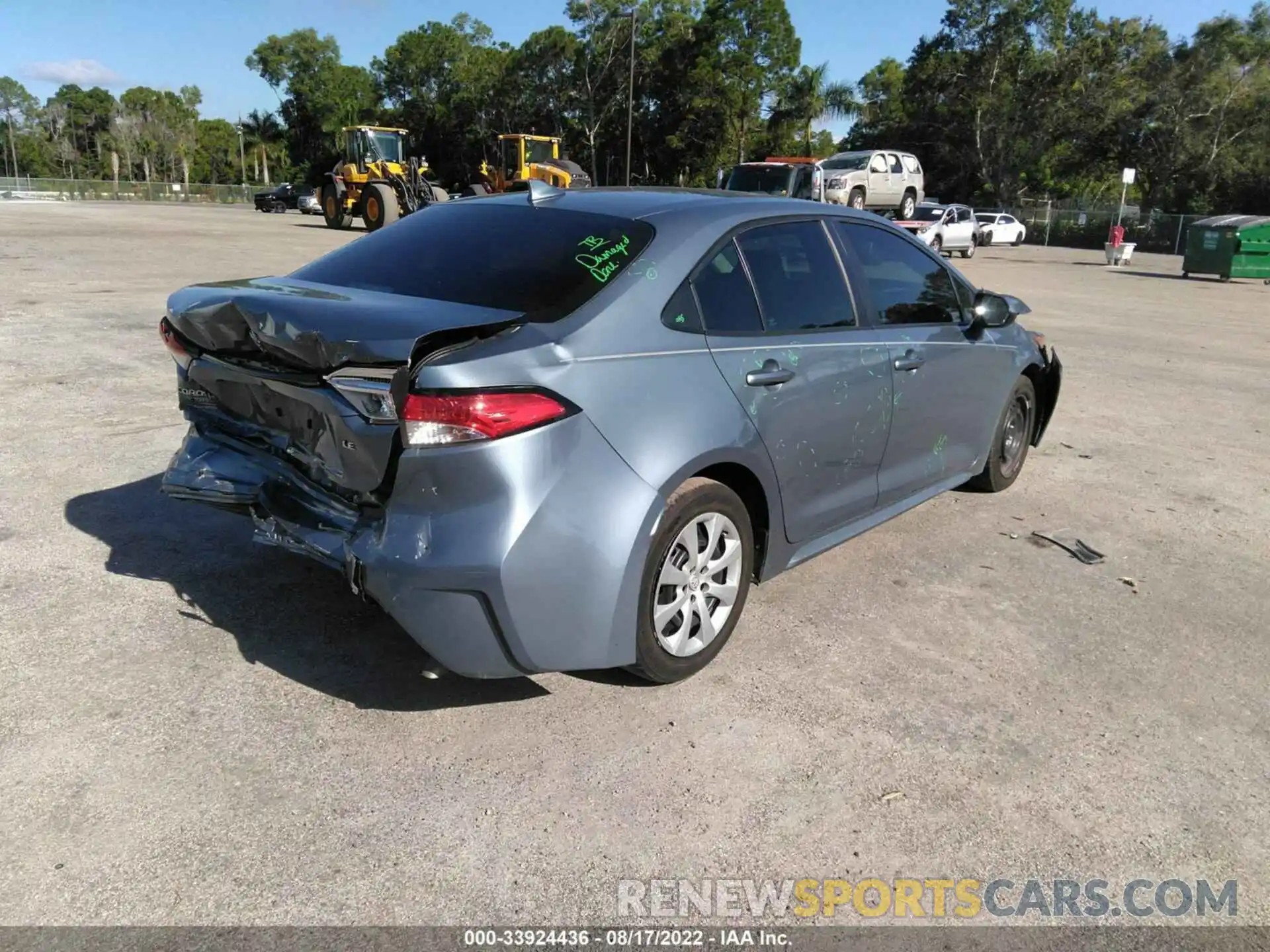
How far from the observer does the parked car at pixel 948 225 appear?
2890 centimetres

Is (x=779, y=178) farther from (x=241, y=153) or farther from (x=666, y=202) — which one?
(x=241, y=153)

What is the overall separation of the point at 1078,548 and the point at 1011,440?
998 millimetres

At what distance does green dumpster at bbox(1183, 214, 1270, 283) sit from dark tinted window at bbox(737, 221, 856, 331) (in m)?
25.9

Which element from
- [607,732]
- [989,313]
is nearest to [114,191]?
[989,313]

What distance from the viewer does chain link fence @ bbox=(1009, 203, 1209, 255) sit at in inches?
1725

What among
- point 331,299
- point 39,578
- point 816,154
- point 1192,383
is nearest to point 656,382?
point 331,299

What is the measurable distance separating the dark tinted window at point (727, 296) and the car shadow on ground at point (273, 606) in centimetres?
147

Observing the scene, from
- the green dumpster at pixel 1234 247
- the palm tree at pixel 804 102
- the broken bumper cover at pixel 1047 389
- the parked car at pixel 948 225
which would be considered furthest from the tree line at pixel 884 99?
the broken bumper cover at pixel 1047 389

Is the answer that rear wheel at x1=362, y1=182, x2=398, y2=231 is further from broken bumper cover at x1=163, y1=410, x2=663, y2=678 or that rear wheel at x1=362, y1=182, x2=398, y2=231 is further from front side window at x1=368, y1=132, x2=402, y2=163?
broken bumper cover at x1=163, y1=410, x2=663, y2=678

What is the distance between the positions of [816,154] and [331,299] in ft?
210

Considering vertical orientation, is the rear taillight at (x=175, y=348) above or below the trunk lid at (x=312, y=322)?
below

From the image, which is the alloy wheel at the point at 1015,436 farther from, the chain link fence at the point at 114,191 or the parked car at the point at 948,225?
the chain link fence at the point at 114,191

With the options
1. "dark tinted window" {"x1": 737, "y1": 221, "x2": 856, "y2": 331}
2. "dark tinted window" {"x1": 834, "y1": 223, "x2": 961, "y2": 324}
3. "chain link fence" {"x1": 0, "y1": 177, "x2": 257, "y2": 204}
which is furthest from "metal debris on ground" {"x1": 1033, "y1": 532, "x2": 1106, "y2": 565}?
"chain link fence" {"x1": 0, "y1": 177, "x2": 257, "y2": 204}

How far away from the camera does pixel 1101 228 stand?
45594mm
